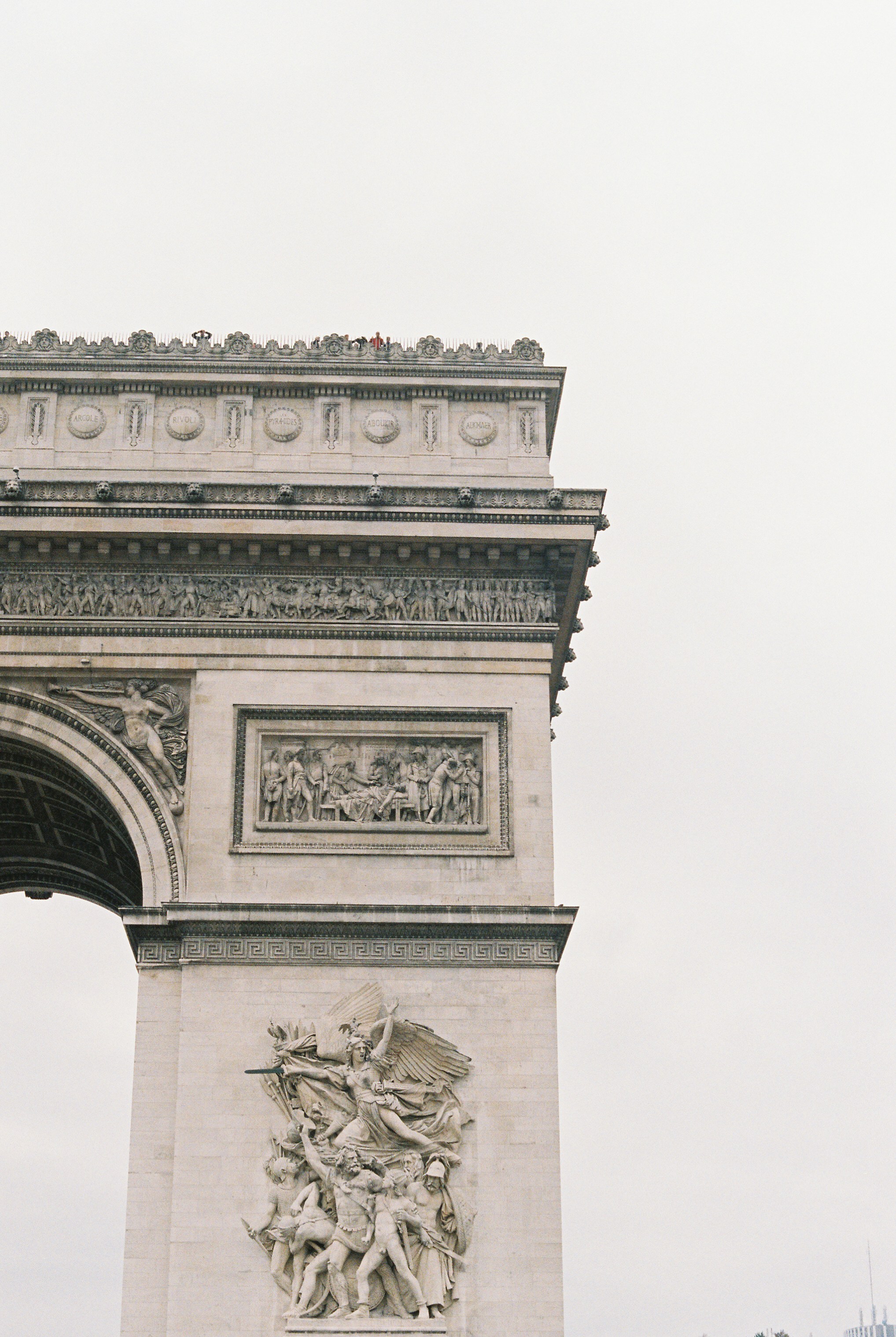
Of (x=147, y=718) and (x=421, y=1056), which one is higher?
(x=147, y=718)

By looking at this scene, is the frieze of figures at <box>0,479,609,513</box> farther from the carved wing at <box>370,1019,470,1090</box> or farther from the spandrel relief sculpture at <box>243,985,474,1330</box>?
the carved wing at <box>370,1019,470,1090</box>

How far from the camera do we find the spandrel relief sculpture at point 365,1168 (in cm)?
2403

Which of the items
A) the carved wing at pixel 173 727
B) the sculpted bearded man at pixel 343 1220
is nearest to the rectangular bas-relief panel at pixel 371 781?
the carved wing at pixel 173 727

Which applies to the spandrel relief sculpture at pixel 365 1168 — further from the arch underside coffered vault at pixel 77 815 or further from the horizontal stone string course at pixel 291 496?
the horizontal stone string course at pixel 291 496

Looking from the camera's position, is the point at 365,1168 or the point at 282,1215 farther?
the point at 365,1168

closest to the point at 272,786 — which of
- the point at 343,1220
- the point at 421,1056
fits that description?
the point at 421,1056

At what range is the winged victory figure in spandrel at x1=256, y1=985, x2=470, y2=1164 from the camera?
81.4 ft

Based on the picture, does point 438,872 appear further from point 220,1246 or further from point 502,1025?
point 220,1246

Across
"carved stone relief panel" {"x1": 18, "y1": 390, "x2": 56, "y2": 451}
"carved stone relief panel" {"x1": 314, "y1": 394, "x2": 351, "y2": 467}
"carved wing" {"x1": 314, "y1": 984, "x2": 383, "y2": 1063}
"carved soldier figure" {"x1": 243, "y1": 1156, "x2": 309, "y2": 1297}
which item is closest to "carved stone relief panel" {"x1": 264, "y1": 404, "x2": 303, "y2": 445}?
"carved stone relief panel" {"x1": 314, "y1": 394, "x2": 351, "y2": 467}

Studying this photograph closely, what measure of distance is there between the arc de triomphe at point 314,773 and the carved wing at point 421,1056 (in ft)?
0.11

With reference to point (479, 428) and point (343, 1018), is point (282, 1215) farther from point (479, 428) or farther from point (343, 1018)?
point (479, 428)

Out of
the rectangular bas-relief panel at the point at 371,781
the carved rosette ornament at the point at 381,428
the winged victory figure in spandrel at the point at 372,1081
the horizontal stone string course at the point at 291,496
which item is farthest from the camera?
the carved rosette ornament at the point at 381,428

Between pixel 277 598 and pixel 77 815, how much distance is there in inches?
207

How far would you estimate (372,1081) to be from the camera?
24.9 m
